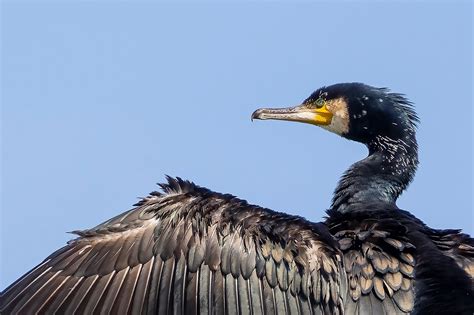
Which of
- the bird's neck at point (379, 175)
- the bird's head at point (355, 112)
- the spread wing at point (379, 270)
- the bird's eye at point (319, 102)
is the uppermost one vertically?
the bird's eye at point (319, 102)

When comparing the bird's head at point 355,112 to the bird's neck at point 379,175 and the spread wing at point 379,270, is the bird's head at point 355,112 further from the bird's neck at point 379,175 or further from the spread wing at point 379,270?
the spread wing at point 379,270

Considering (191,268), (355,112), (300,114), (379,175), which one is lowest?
(191,268)

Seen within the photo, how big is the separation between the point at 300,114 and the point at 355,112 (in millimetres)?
772

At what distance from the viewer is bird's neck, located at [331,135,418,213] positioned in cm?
1117

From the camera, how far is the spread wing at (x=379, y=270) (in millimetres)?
9422

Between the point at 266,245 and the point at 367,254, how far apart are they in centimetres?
82

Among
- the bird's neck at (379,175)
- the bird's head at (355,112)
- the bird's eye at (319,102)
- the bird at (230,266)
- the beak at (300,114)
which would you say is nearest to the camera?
the bird at (230,266)

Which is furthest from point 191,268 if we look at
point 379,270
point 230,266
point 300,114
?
point 300,114

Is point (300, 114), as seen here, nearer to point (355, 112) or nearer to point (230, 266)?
point (355, 112)

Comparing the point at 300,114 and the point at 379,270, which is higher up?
the point at 300,114

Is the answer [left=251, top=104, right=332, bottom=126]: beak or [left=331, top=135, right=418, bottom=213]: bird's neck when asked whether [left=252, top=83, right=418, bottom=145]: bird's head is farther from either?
[left=331, top=135, right=418, bottom=213]: bird's neck

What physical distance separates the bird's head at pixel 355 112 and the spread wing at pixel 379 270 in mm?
2619

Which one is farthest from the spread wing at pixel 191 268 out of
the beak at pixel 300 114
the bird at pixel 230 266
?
the beak at pixel 300 114

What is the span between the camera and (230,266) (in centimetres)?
941
